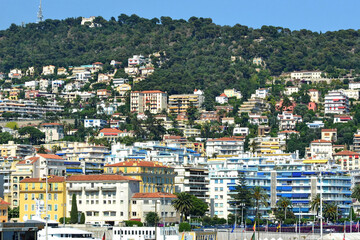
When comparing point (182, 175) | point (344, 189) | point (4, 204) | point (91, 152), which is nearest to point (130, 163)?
point (182, 175)

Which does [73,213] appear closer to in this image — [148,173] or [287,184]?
[148,173]

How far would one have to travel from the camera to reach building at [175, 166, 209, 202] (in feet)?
441

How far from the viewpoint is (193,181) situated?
13712 cm

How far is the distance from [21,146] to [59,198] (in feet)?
264

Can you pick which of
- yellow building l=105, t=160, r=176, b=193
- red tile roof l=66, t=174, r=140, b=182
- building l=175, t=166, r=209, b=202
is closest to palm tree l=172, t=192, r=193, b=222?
yellow building l=105, t=160, r=176, b=193

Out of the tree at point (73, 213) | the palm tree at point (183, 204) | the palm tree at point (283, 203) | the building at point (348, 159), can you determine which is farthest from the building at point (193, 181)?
the building at point (348, 159)

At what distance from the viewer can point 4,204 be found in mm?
105562

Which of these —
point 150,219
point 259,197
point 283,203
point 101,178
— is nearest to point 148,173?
point 101,178

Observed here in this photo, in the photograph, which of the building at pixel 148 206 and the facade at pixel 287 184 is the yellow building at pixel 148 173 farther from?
the facade at pixel 287 184

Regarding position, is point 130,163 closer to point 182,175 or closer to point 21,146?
point 182,175

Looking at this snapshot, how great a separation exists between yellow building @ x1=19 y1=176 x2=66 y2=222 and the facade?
28.6 meters

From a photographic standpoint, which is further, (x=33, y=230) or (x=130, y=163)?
(x=130, y=163)

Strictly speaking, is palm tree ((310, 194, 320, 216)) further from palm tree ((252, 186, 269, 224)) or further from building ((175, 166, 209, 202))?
building ((175, 166, 209, 202))

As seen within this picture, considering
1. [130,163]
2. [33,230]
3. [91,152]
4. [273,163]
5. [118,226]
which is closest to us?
[33,230]
